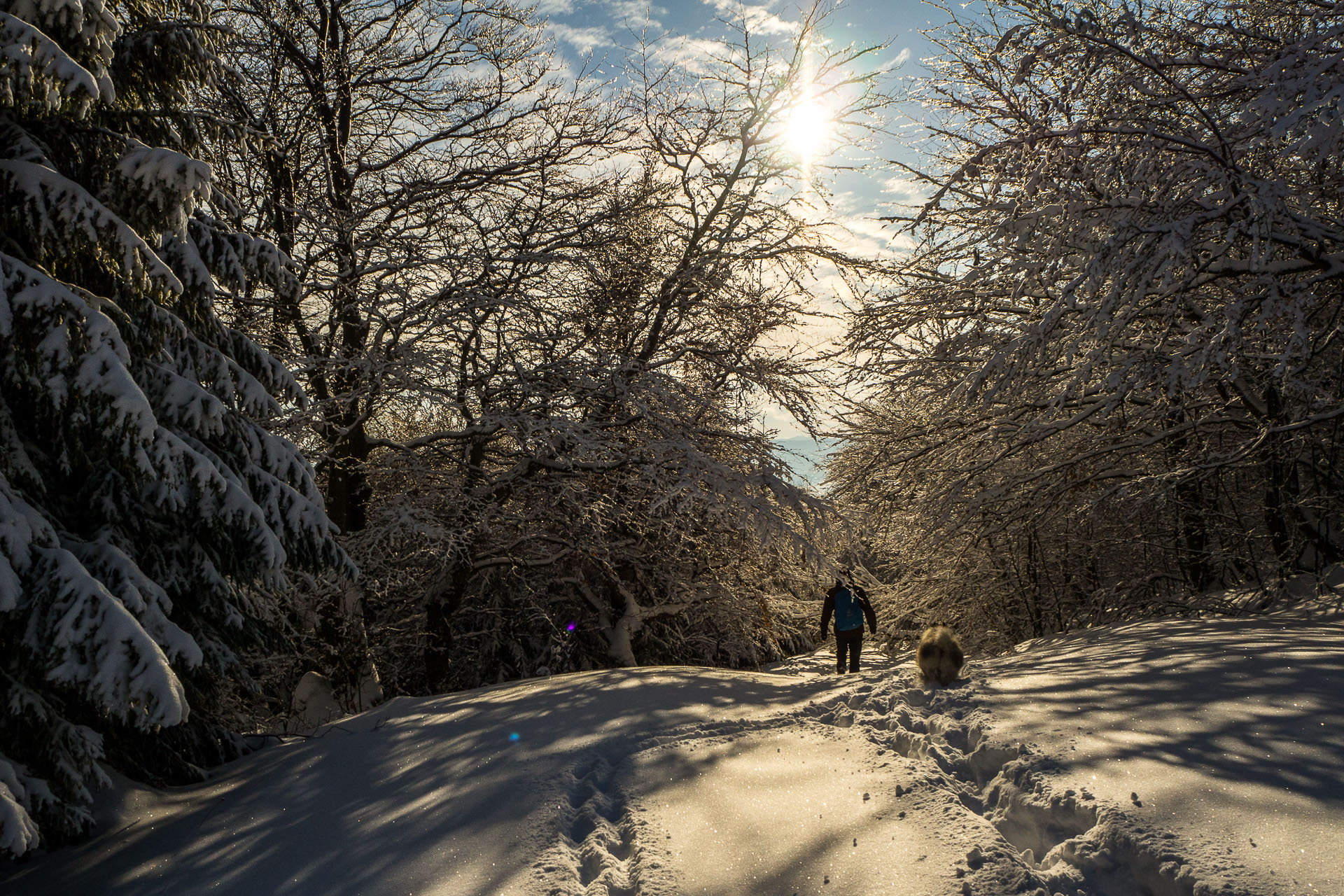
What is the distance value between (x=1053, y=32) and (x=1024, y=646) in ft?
26.0

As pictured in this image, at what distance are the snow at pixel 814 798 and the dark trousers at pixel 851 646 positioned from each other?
3.31 m

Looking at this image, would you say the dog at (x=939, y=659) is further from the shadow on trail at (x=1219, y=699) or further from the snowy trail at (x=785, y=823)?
the snowy trail at (x=785, y=823)

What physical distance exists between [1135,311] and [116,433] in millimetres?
8476

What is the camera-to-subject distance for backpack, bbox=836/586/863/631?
10023 mm

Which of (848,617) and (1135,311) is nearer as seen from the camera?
(1135,311)

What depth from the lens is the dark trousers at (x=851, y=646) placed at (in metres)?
10.0

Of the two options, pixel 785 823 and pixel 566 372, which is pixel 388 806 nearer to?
pixel 785 823

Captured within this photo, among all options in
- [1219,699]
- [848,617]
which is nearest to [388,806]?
[1219,699]

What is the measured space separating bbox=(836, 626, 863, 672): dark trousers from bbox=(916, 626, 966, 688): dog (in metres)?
2.86

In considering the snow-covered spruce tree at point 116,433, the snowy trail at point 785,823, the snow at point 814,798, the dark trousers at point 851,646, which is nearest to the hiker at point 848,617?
the dark trousers at point 851,646

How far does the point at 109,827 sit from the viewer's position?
4.91 meters

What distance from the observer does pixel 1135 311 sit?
7477 mm

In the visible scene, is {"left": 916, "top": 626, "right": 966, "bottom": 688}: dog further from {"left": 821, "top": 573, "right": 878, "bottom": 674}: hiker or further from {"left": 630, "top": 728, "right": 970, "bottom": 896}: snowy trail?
{"left": 821, "top": 573, "right": 878, "bottom": 674}: hiker

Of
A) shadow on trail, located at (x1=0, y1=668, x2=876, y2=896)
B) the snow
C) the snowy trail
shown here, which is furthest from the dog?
the snowy trail
